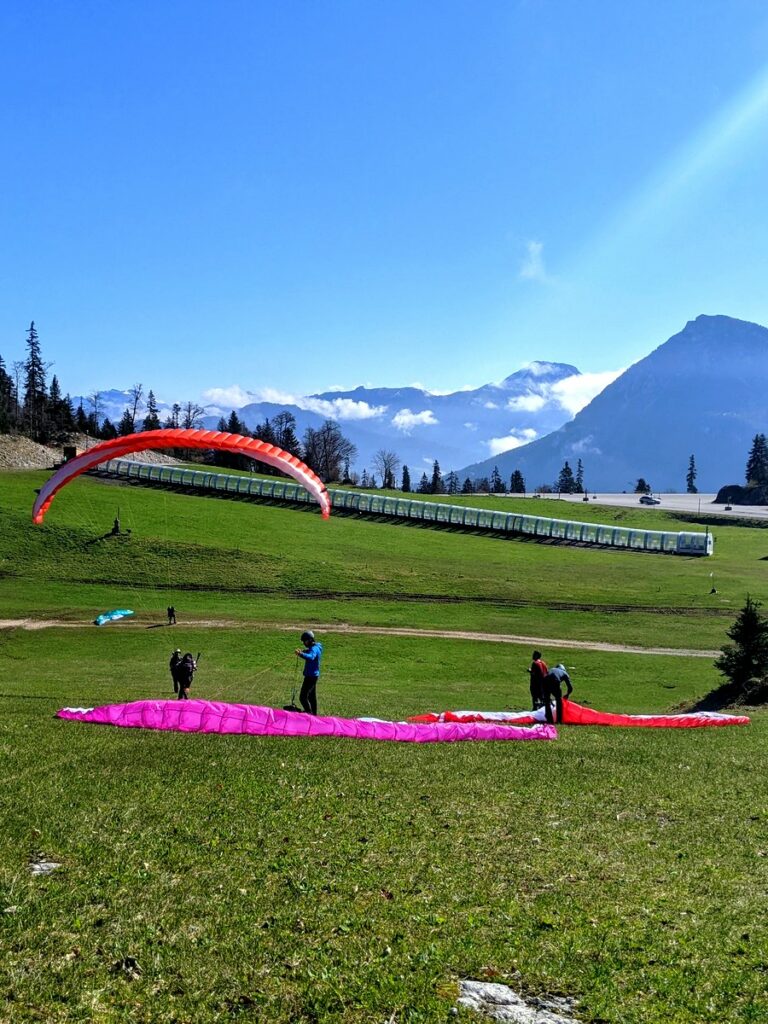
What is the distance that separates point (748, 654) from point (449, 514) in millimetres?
58719

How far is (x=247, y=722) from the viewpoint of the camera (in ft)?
57.6

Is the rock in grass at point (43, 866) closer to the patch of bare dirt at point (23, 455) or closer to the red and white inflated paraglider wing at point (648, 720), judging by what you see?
the red and white inflated paraglider wing at point (648, 720)

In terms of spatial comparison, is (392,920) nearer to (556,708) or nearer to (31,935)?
(31,935)

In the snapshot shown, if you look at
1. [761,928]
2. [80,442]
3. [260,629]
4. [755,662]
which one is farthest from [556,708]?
[80,442]

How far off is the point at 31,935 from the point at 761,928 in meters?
7.60

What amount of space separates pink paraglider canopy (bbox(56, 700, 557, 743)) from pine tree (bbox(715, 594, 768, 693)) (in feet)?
48.2

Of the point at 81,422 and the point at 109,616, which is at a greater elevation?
the point at 81,422

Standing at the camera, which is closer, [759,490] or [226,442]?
[226,442]

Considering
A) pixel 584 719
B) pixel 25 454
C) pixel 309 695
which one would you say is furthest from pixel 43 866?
pixel 25 454

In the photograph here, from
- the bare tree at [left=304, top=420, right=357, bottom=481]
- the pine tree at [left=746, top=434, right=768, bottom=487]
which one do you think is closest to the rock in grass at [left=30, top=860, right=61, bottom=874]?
the bare tree at [left=304, top=420, right=357, bottom=481]

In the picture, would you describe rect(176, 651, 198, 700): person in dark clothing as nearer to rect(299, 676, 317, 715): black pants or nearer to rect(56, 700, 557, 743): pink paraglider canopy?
rect(299, 676, 317, 715): black pants

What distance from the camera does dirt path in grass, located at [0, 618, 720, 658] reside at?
40.4 metres

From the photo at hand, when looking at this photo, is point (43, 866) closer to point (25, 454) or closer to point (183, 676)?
point (183, 676)

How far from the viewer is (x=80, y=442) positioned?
5202 inches
